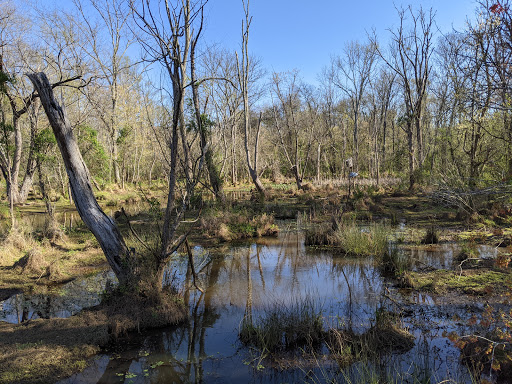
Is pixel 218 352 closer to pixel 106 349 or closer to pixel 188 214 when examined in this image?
pixel 106 349

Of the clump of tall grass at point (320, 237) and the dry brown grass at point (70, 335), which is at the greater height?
the clump of tall grass at point (320, 237)

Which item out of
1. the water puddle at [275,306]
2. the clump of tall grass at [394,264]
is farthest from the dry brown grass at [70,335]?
the clump of tall grass at [394,264]

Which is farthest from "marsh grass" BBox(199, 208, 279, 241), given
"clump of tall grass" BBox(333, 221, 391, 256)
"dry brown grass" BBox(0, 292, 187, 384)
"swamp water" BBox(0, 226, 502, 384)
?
"dry brown grass" BBox(0, 292, 187, 384)

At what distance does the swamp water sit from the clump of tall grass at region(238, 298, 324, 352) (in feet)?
0.45

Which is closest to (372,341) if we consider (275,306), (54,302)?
(275,306)

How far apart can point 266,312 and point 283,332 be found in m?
0.53

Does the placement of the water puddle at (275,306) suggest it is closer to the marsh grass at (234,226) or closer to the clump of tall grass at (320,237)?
the clump of tall grass at (320,237)

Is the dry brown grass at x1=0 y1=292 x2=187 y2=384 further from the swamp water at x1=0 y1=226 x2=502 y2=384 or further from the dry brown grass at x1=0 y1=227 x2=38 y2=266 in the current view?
the dry brown grass at x1=0 y1=227 x2=38 y2=266

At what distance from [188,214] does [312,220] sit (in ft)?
16.4

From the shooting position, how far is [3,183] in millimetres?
22531

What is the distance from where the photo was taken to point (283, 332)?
15.0ft

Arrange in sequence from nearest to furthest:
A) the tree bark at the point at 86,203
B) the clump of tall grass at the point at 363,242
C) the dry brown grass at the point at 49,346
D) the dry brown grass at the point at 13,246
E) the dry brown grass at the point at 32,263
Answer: the dry brown grass at the point at 49,346 < the tree bark at the point at 86,203 < the dry brown grass at the point at 32,263 < the dry brown grass at the point at 13,246 < the clump of tall grass at the point at 363,242

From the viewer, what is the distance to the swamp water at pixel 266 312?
3.84 m

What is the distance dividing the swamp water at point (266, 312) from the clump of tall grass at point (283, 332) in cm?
14
